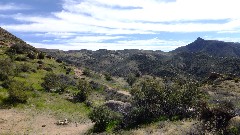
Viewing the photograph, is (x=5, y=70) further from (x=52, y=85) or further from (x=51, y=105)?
(x=51, y=105)

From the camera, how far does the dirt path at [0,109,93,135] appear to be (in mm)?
34031

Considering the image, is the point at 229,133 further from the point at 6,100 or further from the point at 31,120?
the point at 6,100

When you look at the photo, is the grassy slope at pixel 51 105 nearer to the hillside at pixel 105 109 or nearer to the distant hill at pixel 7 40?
the hillside at pixel 105 109

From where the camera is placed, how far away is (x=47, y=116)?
40.4 meters

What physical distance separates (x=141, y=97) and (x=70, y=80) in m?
27.5

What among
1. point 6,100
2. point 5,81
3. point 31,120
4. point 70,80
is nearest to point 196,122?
point 31,120

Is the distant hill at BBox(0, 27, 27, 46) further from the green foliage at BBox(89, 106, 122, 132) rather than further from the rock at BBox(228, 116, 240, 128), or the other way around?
the rock at BBox(228, 116, 240, 128)

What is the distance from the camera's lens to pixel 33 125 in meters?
36.2

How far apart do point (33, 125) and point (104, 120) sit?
8414 millimetres

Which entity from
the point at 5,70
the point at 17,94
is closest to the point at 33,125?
the point at 17,94

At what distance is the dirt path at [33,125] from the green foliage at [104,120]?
1741 millimetres

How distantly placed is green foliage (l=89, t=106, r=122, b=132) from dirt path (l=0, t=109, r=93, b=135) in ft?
5.71

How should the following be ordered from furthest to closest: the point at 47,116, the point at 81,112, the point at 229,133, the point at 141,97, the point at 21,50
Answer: the point at 21,50
the point at 81,112
the point at 47,116
the point at 141,97
the point at 229,133

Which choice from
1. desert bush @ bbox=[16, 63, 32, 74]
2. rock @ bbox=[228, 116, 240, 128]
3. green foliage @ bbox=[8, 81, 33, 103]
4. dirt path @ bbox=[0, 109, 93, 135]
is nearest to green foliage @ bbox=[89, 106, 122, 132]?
dirt path @ bbox=[0, 109, 93, 135]
